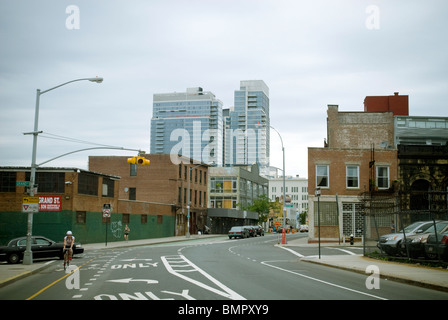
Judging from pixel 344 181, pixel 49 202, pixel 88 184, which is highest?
pixel 344 181

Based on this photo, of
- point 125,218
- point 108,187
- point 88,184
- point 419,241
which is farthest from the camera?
point 125,218

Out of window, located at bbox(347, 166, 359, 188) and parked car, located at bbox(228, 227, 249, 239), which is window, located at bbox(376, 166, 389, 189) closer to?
window, located at bbox(347, 166, 359, 188)

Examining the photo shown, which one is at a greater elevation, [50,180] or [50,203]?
[50,180]

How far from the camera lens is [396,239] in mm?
23797

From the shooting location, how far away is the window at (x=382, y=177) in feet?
155

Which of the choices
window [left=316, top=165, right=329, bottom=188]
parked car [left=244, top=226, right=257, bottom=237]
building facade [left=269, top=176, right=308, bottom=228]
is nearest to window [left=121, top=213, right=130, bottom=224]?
parked car [left=244, top=226, right=257, bottom=237]

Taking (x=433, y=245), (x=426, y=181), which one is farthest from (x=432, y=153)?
→ (x=433, y=245)

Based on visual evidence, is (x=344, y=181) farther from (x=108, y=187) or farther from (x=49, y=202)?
(x=49, y=202)

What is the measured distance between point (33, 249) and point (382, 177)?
33.1 m

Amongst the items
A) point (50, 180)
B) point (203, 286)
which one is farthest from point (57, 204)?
point (203, 286)

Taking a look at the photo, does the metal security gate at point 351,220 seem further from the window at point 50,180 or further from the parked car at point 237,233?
the window at point 50,180

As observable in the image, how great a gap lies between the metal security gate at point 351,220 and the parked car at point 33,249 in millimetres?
26541
